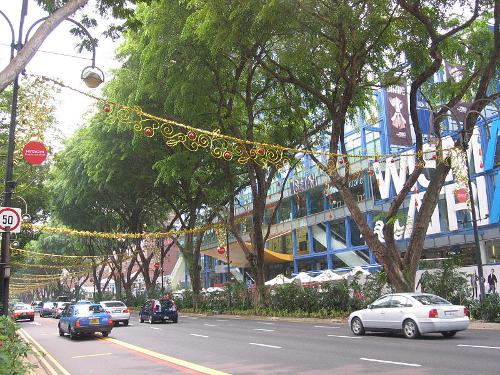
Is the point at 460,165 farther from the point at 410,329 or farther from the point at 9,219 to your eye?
the point at 9,219

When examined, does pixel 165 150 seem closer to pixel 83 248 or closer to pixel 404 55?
pixel 404 55

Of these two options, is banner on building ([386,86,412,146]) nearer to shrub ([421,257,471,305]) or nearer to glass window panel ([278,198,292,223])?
shrub ([421,257,471,305])

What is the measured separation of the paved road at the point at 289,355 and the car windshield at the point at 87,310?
257cm

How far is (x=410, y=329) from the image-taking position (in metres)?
15.8

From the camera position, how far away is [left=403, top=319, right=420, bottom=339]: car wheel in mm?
15625

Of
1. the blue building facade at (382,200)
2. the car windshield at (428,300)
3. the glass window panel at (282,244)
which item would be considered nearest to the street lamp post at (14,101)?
the car windshield at (428,300)

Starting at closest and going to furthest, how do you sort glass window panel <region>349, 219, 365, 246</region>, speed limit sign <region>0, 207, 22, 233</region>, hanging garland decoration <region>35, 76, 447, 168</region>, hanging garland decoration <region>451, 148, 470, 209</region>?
speed limit sign <region>0, 207, 22, 233</region>
hanging garland decoration <region>35, 76, 447, 168</region>
hanging garland decoration <region>451, 148, 470, 209</region>
glass window panel <region>349, 219, 365, 246</region>

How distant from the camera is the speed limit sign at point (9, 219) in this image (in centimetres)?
1152

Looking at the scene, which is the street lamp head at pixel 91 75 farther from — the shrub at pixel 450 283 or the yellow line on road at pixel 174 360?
the shrub at pixel 450 283

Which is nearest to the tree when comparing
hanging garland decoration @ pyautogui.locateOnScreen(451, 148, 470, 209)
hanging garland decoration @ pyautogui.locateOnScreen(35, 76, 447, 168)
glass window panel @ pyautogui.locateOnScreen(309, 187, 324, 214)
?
hanging garland decoration @ pyautogui.locateOnScreen(451, 148, 470, 209)

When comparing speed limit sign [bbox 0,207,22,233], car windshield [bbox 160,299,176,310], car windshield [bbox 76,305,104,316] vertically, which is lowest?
car windshield [bbox 160,299,176,310]

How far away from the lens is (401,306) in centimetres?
1634

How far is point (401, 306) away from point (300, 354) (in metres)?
4.82

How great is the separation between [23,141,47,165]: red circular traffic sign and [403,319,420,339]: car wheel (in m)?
11.3
